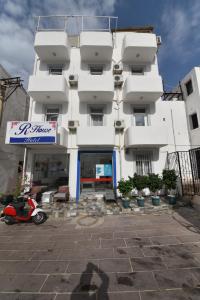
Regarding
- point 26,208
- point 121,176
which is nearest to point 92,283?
point 26,208

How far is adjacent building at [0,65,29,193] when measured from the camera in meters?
10.3

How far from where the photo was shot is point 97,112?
34.1 ft

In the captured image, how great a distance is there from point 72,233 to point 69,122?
22.2ft

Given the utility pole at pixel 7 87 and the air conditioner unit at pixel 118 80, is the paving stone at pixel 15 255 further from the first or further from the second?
the air conditioner unit at pixel 118 80

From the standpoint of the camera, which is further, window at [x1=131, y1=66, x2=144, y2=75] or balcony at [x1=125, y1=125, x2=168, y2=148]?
window at [x1=131, y1=66, x2=144, y2=75]

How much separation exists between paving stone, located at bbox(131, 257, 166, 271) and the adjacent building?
9.66 meters

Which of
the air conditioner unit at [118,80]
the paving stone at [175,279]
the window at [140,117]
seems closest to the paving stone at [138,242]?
the paving stone at [175,279]

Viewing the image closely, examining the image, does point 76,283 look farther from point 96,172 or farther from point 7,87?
point 7,87

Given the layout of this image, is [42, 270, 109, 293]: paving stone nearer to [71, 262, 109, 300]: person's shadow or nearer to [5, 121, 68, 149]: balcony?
[71, 262, 109, 300]: person's shadow

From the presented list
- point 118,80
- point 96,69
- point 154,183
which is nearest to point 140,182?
point 154,183

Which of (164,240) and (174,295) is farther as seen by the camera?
(164,240)

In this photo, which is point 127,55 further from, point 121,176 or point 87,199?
point 87,199

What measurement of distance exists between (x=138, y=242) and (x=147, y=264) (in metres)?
1.03

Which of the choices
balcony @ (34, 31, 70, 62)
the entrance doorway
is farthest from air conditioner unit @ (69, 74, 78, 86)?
the entrance doorway
